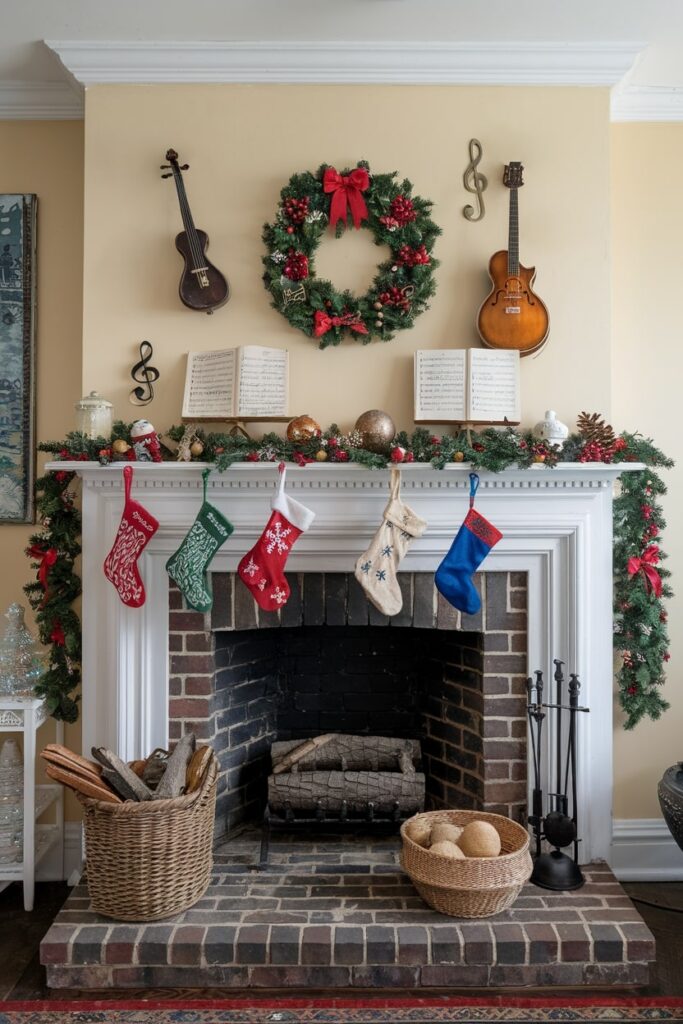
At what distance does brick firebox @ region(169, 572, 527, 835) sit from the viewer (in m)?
2.57

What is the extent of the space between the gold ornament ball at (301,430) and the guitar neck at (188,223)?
65 cm

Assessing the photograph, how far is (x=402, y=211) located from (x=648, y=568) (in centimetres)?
148

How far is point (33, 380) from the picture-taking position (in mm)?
2836

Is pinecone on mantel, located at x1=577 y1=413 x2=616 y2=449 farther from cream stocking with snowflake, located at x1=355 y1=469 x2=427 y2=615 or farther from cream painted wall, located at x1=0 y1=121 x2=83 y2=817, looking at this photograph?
cream painted wall, located at x1=0 y1=121 x2=83 y2=817

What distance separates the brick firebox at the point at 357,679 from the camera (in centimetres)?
257

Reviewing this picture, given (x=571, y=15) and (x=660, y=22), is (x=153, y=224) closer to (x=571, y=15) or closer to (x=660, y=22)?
(x=571, y=15)

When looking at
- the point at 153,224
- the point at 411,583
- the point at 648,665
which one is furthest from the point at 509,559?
the point at 153,224

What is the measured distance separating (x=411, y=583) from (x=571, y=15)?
190 centimetres

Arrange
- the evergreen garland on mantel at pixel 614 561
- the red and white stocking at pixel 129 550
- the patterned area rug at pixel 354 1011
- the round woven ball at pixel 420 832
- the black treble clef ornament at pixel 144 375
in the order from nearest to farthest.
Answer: the patterned area rug at pixel 354 1011 → the round woven ball at pixel 420 832 → the red and white stocking at pixel 129 550 → the evergreen garland on mantel at pixel 614 561 → the black treble clef ornament at pixel 144 375

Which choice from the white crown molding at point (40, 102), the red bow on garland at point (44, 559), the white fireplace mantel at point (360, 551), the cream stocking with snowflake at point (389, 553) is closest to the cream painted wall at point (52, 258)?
the white crown molding at point (40, 102)

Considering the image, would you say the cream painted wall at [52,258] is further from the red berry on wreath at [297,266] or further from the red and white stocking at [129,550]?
the red berry on wreath at [297,266]

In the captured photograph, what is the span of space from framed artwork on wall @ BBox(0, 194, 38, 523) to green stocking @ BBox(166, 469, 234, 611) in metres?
0.86

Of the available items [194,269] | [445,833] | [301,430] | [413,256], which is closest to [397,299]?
[413,256]

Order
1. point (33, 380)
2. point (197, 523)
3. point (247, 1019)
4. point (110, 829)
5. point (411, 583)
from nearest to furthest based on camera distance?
point (247, 1019), point (110, 829), point (197, 523), point (411, 583), point (33, 380)
